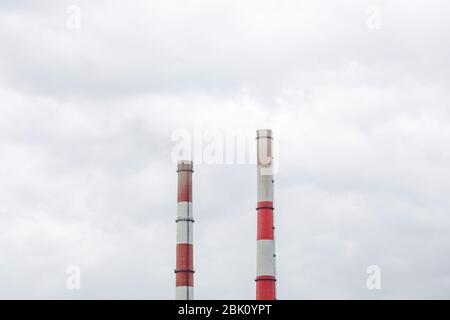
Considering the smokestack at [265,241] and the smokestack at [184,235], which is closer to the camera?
the smokestack at [265,241]

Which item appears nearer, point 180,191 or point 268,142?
point 268,142

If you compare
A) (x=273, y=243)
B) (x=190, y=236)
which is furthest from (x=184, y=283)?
(x=273, y=243)

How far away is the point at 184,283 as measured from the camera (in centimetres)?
5000

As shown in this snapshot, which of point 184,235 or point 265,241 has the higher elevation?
point 184,235

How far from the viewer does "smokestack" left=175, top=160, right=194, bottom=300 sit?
4993cm

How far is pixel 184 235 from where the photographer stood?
51219mm

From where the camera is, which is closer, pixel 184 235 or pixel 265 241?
pixel 265 241

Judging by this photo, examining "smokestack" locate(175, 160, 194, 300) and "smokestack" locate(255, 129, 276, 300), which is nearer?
"smokestack" locate(255, 129, 276, 300)

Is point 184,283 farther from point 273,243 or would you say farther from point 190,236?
point 273,243

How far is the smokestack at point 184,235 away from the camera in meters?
49.9
